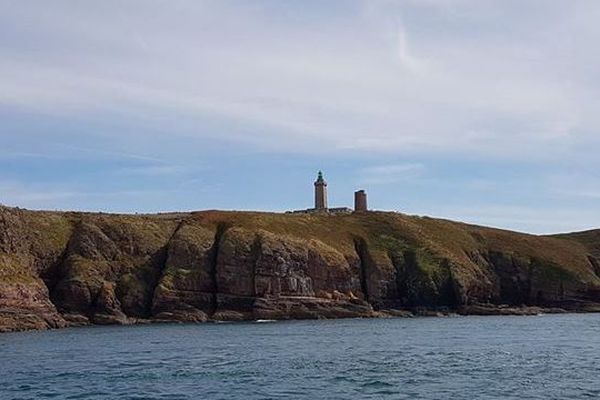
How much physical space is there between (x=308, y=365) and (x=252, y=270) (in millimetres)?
88669

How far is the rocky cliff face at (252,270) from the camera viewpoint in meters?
141

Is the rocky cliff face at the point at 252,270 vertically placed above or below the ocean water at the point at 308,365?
above

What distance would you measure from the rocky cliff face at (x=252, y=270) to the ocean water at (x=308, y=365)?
3608 cm

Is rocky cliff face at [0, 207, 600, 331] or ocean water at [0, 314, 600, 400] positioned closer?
ocean water at [0, 314, 600, 400]

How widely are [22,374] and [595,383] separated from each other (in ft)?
129

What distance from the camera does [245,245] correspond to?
6186 inches

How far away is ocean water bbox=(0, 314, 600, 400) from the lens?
4972 centimetres

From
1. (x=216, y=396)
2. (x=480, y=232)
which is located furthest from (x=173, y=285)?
(x=216, y=396)

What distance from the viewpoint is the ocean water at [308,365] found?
4972cm

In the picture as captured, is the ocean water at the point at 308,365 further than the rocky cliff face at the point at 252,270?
No

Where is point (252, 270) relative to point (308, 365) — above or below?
above

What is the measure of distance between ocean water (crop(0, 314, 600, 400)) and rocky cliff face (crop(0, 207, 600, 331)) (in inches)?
1421

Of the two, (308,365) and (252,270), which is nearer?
(308,365)

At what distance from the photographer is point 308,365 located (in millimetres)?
64688
